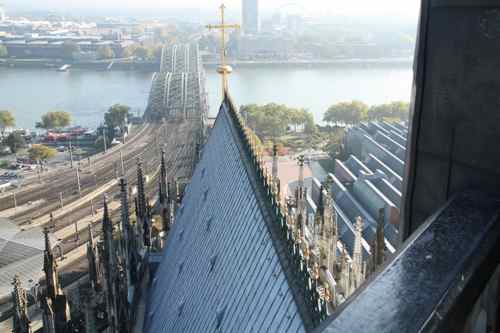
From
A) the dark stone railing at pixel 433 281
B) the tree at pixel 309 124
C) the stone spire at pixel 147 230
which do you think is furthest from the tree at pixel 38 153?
the dark stone railing at pixel 433 281

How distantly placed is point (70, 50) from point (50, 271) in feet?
387

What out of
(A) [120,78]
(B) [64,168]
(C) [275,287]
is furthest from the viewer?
(A) [120,78]

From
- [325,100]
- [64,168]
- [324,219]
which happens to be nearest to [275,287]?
[324,219]

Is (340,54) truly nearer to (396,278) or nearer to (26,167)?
(26,167)

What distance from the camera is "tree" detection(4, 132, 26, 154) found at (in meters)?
53.2

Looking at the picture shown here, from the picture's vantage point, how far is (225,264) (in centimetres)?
898

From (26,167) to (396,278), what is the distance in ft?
166

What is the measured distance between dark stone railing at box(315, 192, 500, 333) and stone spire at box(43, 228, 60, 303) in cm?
1160

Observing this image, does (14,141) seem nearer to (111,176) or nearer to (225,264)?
(111,176)

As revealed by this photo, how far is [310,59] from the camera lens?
124 metres

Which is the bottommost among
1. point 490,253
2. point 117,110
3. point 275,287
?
point 117,110

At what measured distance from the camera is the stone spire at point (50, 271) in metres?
12.7

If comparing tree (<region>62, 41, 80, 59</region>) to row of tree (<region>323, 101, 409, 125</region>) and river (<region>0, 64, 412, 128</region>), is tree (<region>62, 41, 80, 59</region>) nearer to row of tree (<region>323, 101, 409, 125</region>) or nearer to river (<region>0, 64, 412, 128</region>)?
river (<region>0, 64, 412, 128</region>)

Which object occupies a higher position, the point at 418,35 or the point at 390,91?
the point at 418,35
